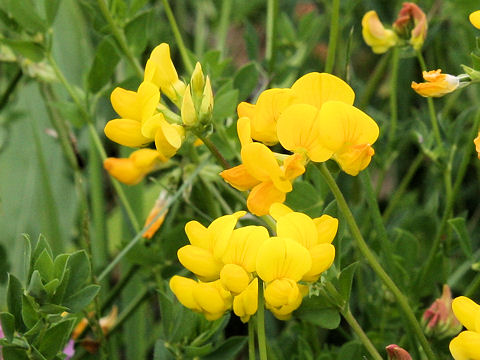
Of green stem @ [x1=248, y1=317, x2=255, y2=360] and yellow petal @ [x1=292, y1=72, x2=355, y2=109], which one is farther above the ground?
yellow petal @ [x1=292, y1=72, x2=355, y2=109]

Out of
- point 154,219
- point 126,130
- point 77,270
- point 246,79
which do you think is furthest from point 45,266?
point 246,79

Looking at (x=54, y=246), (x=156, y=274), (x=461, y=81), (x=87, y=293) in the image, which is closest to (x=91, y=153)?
(x=54, y=246)

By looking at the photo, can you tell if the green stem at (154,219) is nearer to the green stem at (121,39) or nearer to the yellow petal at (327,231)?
the green stem at (121,39)

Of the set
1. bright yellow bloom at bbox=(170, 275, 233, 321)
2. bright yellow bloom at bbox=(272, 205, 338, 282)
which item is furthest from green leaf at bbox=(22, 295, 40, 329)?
bright yellow bloom at bbox=(272, 205, 338, 282)

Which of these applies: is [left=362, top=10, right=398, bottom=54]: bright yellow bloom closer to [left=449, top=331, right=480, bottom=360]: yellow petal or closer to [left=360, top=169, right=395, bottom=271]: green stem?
[left=360, top=169, right=395, bottom=271]: green stem

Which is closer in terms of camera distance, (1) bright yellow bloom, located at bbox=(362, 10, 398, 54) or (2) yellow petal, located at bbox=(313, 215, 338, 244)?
(2) yellow petal, located at bbox=(313, 215, 338, 244)

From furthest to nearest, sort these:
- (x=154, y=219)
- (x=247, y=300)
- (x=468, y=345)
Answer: (x=154, y=219), (x=247, y=300), (x=468, y=345)

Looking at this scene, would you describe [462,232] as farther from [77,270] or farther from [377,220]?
[77,270]
